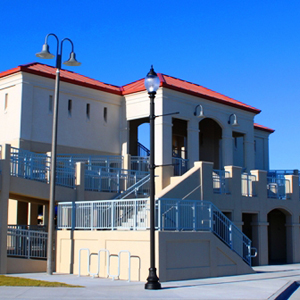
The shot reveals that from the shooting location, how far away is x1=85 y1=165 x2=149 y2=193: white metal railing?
22047mm

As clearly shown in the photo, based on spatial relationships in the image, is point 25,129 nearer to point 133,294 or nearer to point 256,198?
point 256,198

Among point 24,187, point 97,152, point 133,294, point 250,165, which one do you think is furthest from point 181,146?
point 133,294

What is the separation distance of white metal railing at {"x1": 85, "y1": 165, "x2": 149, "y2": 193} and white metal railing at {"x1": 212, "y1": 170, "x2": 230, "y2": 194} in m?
3.32

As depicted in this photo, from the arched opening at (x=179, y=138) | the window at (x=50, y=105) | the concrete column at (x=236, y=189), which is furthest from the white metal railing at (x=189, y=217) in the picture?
the arched opening at (x=179, y=138)

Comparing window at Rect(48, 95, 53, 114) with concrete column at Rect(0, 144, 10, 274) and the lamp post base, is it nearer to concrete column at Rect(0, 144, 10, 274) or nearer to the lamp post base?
concrete column at Rect(0, 144, 10, 274)

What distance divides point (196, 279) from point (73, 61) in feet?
28.1

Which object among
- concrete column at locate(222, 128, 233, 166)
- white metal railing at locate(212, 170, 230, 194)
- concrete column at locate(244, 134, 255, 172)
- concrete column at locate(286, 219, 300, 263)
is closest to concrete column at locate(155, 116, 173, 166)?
white metal railing at locate(212, 170, 230, 194)

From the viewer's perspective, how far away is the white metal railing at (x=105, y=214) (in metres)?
17.3

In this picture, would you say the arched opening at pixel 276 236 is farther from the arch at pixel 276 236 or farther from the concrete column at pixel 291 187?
the concrete column at pixel 291 187

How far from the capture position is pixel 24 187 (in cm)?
1947

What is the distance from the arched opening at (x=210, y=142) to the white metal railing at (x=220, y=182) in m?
9.52

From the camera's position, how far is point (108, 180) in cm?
2266

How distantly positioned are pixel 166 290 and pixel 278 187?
14.6 metres

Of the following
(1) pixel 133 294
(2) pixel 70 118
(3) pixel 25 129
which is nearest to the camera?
(1) pixel 133 294
